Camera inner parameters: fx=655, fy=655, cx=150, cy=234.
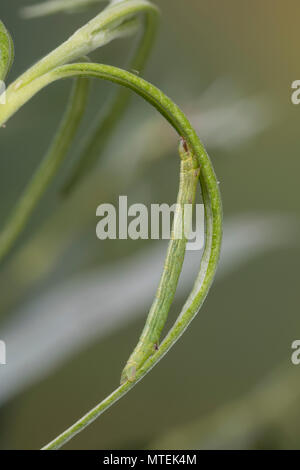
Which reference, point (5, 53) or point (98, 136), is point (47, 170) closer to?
point (98, 136)

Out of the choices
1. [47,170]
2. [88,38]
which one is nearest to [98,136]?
[47,170]

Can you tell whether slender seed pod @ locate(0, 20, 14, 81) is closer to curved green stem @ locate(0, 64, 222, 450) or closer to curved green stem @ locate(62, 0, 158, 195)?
curved green stem @ locate(0, 64, 222, 450)

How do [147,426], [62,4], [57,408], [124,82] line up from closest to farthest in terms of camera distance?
[124,82] → [62,4] → [57,408] → [147,426]

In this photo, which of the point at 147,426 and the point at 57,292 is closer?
the point at 57,292

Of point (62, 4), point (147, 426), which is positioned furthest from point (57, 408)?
point (62, 4)

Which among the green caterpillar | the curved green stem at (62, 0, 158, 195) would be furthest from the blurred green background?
the green caterpillar
